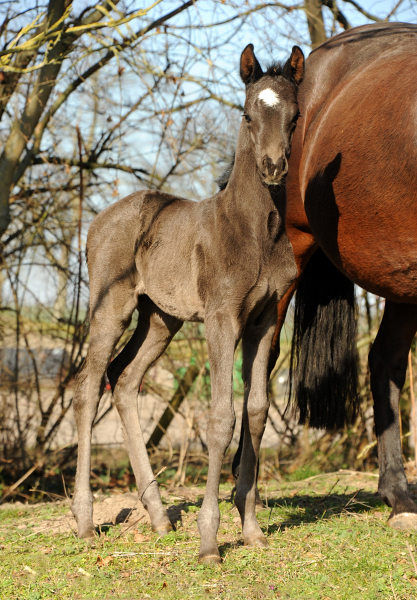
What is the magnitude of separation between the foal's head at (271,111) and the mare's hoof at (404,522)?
2.33 m

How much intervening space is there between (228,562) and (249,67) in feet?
8.20

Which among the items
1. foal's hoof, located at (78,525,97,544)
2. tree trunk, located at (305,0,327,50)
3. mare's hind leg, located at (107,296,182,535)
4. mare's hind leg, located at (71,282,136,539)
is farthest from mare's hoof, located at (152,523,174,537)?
tree trunk, located at (305,0,327,50)

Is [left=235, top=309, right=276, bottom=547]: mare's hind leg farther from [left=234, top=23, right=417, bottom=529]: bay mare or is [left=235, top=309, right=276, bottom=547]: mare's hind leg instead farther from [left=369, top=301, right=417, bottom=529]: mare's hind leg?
[left=369, top=301, right=417, bottom=529]: mare's hind leg

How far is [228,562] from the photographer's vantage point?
314cm

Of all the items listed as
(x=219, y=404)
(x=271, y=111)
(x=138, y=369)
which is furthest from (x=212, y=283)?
(x=138, y=369)

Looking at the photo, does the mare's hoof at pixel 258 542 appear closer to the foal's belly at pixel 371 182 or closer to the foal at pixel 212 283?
the foal at pixel 212 283

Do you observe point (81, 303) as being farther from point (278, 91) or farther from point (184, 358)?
point (278, 91)

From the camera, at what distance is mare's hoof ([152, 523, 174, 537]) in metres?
3.73

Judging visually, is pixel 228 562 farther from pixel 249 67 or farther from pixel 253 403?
pixel 249 67

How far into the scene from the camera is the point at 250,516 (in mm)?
3443

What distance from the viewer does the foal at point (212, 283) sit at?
3152 mm

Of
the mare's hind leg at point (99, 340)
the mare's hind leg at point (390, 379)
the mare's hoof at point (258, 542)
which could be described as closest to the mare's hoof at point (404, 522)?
the mare's hind leg at point (390, 379)

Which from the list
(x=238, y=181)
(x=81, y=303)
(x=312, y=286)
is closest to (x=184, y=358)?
(x=81, y=303)

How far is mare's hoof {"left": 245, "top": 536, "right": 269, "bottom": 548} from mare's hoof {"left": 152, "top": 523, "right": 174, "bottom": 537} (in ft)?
1.90
